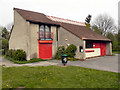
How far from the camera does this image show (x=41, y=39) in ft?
46.0

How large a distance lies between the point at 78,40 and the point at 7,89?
36.2 ft

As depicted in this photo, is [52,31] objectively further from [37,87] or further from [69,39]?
[37,87]

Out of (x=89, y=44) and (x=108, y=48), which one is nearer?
(x=89, y=44)

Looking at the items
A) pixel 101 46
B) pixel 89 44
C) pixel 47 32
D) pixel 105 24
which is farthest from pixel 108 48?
pixel 105 24

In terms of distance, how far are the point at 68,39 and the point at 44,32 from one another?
12.0 feet

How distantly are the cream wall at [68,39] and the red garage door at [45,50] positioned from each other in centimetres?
208

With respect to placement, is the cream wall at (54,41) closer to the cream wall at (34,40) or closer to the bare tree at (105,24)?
the cream wall at (34,40)

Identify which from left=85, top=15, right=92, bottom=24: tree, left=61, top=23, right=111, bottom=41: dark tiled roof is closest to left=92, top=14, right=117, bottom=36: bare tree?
left=85, top=15, right=92, bottom=24: tree

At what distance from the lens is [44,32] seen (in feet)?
47.9

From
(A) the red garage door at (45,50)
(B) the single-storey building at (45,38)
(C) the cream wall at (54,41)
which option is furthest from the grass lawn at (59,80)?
(C) the cream wall at (54,41)

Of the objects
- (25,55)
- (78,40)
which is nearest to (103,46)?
(78,40)

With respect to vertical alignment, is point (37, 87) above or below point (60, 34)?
below

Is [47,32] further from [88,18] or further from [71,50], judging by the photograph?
[88,18]

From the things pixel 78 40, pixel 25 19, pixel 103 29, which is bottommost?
pixel 78 40
